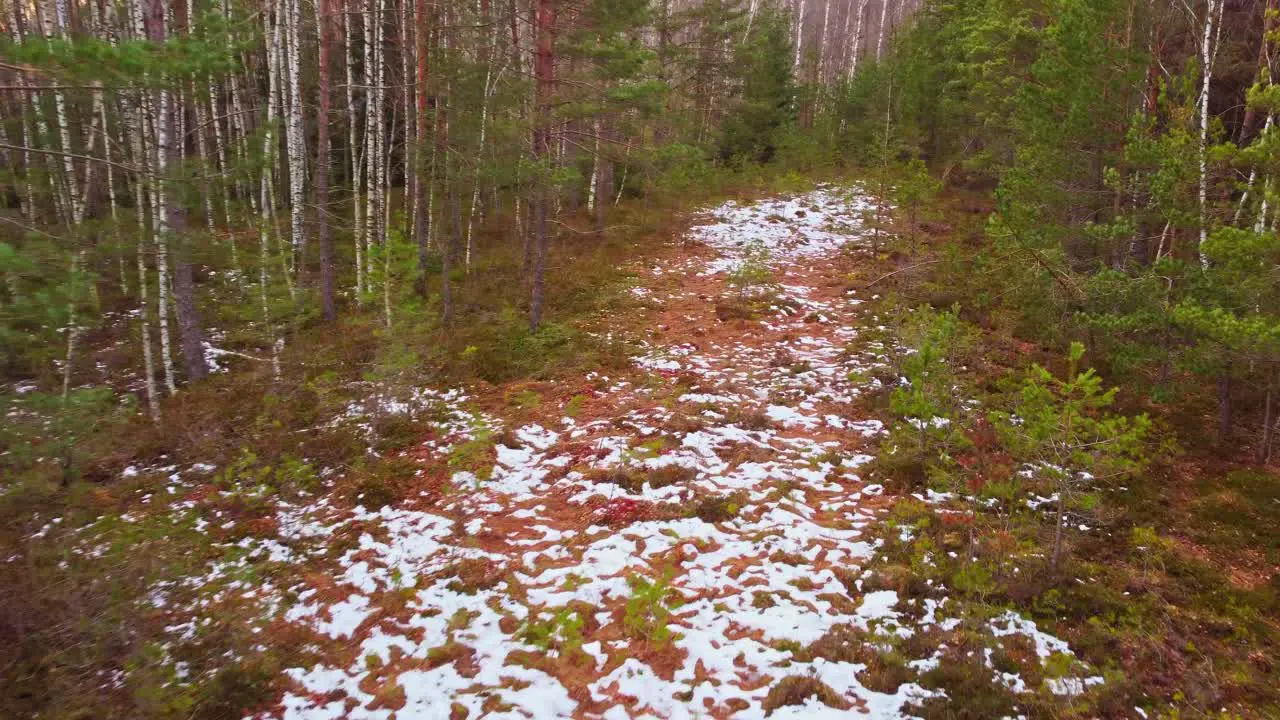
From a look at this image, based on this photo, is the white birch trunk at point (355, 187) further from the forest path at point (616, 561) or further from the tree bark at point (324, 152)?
the forest path at point (616, 561)

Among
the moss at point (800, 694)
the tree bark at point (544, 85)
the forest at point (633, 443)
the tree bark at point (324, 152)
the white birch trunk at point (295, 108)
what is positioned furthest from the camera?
the white birch trunk at point (295, 108)

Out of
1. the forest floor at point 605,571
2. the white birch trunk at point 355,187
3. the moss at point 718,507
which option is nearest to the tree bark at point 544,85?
the white birch trunk at point 355,187

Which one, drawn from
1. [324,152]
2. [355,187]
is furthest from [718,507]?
[355,187]

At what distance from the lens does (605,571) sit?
5.90 metres

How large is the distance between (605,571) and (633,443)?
255 cm

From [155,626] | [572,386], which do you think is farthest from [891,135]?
[155,626]

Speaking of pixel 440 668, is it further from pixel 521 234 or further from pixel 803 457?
pixel 521 234

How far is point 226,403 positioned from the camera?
9297 mm

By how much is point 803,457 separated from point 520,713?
15.7 ft

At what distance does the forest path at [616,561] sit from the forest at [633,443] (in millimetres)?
44

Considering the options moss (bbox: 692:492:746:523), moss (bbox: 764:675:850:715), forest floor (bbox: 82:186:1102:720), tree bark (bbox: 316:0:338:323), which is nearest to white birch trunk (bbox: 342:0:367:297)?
tree bark (bbox: 316:0:338:323)

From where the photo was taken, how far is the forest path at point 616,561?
461cm

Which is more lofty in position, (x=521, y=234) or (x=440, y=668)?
(x=521, y=234)

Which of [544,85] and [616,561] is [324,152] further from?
[616,561]
